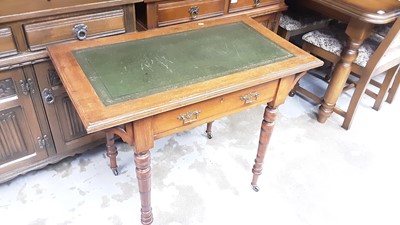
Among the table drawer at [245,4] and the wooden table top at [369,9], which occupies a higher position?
the wooden table top at [369,9]

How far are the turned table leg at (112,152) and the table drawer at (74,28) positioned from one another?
47 centimetres

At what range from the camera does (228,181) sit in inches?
70.5

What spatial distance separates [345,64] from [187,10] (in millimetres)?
1041

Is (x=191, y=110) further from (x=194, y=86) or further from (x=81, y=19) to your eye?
(x=81, y=19)

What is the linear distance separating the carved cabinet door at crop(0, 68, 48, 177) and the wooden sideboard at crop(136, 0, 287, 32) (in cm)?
59

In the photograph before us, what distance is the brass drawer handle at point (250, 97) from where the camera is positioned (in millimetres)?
1240

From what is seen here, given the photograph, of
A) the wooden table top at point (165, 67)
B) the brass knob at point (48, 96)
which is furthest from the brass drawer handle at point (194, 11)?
the brass knob at point (48, 96)

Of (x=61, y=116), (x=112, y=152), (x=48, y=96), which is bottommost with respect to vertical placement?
(x=112, y=152)

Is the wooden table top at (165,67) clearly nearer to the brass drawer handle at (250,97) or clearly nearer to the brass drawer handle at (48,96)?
the brass drawer handle at (250,97)

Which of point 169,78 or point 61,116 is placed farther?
point 61,116

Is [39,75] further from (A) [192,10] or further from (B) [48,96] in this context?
(A) [192,10]

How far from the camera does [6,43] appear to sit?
1246mm

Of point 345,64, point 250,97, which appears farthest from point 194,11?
point 345,64

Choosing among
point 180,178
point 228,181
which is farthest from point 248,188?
point 180,178
